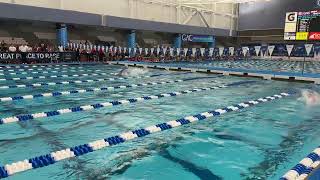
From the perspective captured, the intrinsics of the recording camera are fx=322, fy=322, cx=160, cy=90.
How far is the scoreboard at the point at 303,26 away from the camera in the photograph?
1537 centimetres

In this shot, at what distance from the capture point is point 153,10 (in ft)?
84.3

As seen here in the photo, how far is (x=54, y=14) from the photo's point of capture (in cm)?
1769

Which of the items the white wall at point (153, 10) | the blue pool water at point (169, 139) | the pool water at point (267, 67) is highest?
the white wall at point (153, 10)

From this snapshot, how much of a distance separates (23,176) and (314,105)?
5.95 metres

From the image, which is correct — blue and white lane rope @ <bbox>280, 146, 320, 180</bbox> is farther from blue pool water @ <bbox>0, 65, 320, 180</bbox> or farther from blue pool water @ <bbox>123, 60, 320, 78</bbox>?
blue pool water @ <bbox>123, 60, 320, 78</bbox>

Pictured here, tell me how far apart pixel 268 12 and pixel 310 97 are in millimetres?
25397

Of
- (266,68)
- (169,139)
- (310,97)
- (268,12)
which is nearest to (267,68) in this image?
(266,68)

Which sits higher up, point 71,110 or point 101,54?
point 101,54

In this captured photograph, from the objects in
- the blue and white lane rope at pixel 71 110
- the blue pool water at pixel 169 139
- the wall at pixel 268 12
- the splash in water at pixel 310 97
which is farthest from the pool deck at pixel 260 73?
the wall at pixel 268 12

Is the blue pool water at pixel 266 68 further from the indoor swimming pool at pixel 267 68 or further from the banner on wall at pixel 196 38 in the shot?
the banner on wall at pixel 196 38

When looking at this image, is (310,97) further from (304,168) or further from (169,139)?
(304,168)

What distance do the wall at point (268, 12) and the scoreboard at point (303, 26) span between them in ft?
39.6

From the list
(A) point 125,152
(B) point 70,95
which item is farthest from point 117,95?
(A) point 125,152

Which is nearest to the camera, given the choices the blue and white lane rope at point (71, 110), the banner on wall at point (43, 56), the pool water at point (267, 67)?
the blue and white lane rope at point (71, 110)
